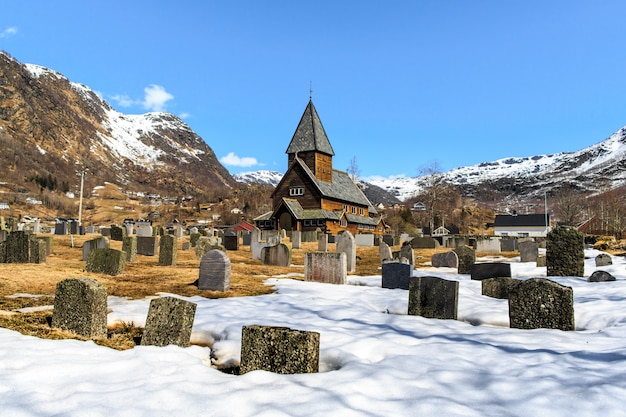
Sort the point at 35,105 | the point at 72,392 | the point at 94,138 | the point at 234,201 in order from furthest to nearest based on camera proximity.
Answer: the point at 94,138 < the point at 35,105 < the point at 234,201 < the point at 72,392

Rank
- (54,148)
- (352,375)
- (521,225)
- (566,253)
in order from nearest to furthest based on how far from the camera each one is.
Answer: (352,375) → (566,253) → (521,225) → (54,148)

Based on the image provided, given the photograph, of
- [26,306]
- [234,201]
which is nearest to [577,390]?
[26,306]

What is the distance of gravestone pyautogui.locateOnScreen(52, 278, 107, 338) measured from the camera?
5.95 metres

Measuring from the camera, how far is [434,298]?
7609mm

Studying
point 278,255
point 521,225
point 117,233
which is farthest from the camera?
point 521,225

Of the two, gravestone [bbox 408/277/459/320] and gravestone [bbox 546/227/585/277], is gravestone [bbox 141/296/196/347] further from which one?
gravestone [bbox 546/227/585/277]

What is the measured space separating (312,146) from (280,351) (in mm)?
46556

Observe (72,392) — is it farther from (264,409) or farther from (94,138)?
(94,138)

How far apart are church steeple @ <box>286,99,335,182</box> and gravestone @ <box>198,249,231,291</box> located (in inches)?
1568

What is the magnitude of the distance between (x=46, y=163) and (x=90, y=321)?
134861 millimetres

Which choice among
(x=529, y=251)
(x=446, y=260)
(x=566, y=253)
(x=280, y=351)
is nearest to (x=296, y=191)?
(x=529, y=251)

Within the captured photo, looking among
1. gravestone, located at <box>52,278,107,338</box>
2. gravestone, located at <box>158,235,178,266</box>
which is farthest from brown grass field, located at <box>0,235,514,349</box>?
gravestone, located at <box>158,235,178,266</box>

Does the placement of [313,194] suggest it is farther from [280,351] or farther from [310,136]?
[280,351]

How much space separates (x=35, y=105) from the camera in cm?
14225
